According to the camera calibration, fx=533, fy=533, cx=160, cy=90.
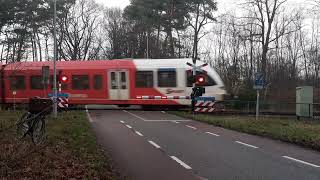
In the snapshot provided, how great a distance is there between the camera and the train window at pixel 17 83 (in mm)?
38094

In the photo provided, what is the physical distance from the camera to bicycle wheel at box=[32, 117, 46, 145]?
13866mm

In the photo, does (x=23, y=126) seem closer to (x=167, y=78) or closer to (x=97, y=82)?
(x=167, y=78)

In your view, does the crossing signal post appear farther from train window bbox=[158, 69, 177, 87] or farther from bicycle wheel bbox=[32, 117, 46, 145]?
bicycle wheel bbox=[32, 117, 46, 145]

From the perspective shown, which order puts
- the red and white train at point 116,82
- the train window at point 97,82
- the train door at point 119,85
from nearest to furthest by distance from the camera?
the red and white train at point 116,82 → the train door at point 119,85 → the train window at point 97,82

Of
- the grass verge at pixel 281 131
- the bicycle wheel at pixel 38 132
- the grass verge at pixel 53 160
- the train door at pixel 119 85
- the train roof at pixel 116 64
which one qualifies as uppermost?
the train roof at pixel 116 64

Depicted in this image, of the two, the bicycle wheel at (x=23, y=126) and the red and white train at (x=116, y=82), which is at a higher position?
the red and white train at (x=116, y=82)

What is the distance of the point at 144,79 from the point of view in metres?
36.0

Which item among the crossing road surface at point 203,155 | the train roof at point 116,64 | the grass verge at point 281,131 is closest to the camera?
the crossing road surface at point 203,155

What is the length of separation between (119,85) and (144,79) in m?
1.78

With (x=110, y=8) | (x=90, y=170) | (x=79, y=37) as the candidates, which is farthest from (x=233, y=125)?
(x=110, y=8)

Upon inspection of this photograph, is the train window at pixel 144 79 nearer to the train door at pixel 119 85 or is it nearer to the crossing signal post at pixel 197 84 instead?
the train door at pixel 119 85

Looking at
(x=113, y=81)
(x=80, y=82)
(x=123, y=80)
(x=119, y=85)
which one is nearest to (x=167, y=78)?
(x=123, y=80)

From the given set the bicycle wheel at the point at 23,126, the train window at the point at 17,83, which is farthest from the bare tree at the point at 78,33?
the bicycle wheel at the point at 23,126

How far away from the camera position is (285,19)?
52.7 metres
